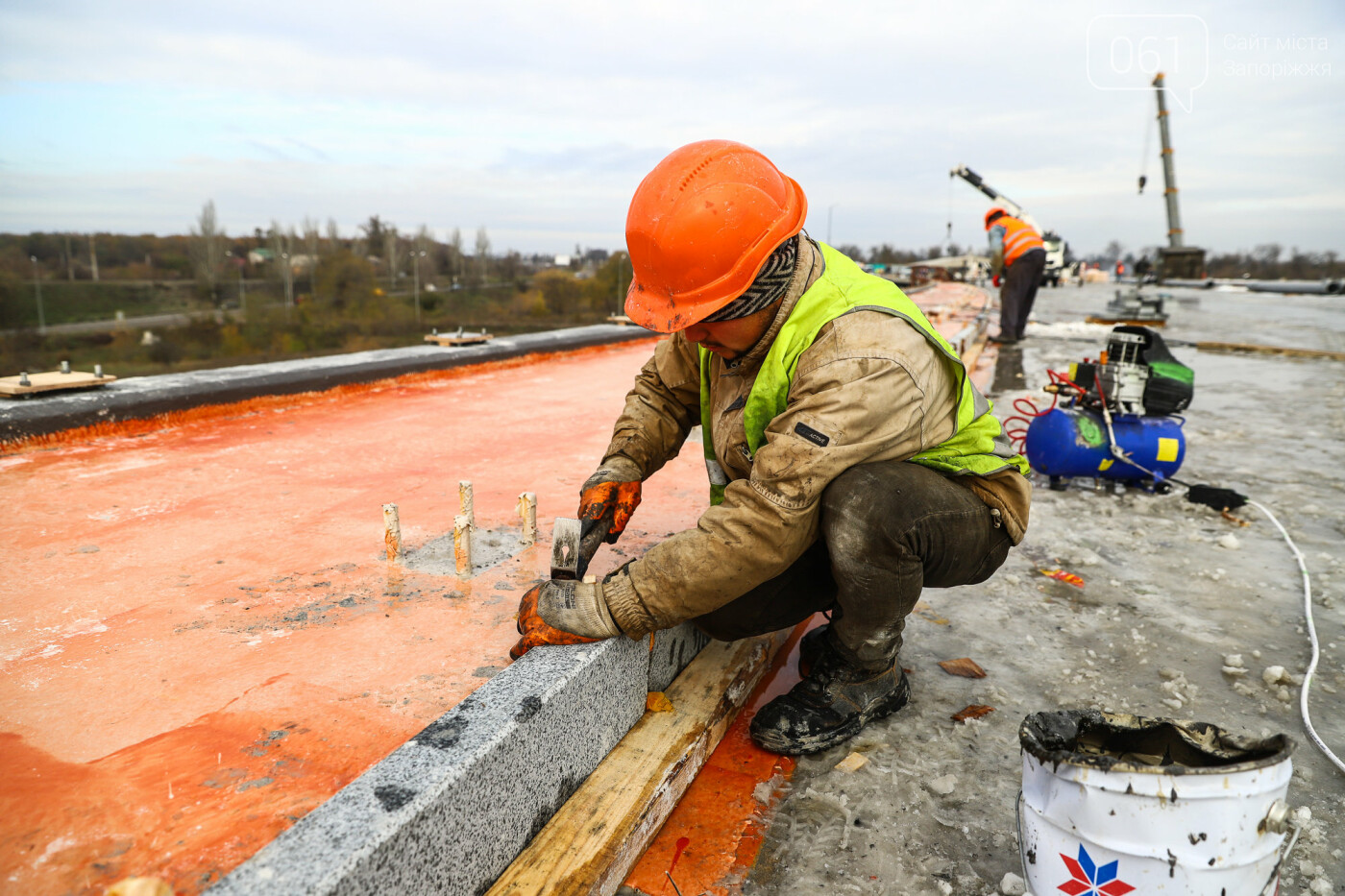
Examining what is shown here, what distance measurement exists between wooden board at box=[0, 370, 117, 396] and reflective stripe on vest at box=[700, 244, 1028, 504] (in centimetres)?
454

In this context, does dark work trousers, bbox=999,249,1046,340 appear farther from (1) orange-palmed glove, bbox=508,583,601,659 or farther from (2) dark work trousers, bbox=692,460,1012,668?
(1) orange-palmed glove, bbox=508,583,601,659

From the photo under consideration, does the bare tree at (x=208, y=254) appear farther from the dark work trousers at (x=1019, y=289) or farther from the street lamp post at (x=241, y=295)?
the dark work trousers at (x=1019, y=289)

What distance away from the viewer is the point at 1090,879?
1262 millimetres

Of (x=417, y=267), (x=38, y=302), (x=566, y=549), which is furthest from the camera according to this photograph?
(x=417, y=267)

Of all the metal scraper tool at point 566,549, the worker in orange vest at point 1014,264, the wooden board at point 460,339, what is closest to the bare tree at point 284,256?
the wooden board at point 460,339

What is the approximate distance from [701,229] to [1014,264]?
940 centimetres

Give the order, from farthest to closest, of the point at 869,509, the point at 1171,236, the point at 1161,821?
the point at 1171,236 → the point at 869,509 → the point at 1161,821

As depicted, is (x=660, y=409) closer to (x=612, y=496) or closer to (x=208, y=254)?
(x=612, y=496)

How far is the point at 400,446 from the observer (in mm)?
4242

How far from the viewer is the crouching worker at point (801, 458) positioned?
1646 millimetres

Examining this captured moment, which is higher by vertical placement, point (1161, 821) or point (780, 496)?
point (780, 496)

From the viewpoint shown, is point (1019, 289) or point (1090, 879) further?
point (1019, 289)

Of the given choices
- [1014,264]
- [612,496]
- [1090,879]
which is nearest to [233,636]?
[612,496]

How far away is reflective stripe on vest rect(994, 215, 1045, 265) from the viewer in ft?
31.8
